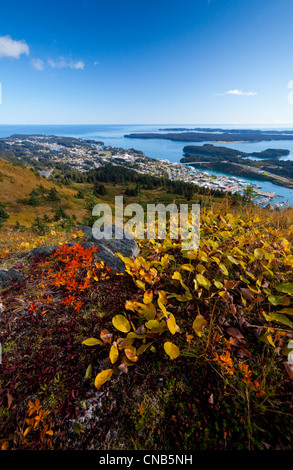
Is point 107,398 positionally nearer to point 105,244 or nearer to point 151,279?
point 151,279

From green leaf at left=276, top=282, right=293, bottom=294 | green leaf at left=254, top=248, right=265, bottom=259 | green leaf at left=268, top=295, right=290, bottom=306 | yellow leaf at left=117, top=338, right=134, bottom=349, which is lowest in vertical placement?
yellow leaf at left=117, top=338, right=134, bottom=349

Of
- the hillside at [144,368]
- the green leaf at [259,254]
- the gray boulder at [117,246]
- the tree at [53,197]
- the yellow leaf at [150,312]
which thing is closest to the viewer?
the hillside at [144,368]

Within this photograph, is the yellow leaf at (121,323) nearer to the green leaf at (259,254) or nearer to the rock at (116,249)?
the rock at (116,249)

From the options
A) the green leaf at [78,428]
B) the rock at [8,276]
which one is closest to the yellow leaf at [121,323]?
the green leaf at [78,428]

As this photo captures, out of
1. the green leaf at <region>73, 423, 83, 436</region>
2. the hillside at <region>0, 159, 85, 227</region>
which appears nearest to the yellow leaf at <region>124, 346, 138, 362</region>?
the green leaf at <region>73, 423, 83, 436</region>

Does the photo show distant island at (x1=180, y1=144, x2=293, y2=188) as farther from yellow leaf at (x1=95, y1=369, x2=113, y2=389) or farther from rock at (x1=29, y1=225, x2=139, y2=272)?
yellow leaf at (x1=95, y1=369, x2=113, y2=389)
